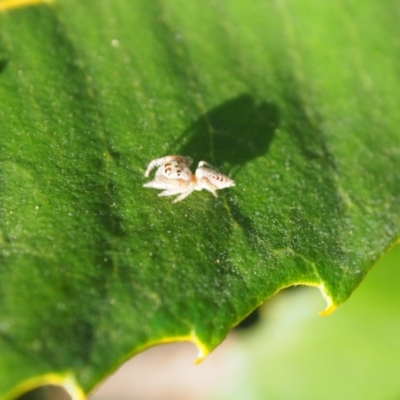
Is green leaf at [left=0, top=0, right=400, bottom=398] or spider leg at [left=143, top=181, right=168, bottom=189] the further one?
spider leg at [left=143, top=181, right=168, bottom=189]

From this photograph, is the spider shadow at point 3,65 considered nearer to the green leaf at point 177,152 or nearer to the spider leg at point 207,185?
the green leaf at point 177,152

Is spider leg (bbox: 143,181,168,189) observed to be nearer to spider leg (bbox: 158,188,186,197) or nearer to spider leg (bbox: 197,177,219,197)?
spider leg (bbox: 158,188,186,197)

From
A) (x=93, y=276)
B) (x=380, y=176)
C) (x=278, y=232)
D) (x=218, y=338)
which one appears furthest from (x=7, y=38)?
(x=380, y=176)

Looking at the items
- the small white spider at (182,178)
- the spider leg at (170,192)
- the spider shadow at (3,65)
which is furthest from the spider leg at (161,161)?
the spider shadow at (3,65)

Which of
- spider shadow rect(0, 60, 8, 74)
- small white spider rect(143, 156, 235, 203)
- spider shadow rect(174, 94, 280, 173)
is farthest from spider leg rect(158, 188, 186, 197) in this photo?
spider shadow rect(0, 60, 8, 74)

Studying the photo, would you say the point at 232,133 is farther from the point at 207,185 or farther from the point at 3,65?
the point at 3,65

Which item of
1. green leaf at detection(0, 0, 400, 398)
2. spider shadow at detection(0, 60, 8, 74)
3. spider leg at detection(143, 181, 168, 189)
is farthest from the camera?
spider shadow at detection(0, 60, 8, 74)

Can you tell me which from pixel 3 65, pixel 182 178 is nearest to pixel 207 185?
pixel 182 178

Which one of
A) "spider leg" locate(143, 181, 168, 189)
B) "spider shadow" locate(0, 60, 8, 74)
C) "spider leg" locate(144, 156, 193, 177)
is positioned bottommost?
"spider leg" locate(143, 181, 168, 189)
